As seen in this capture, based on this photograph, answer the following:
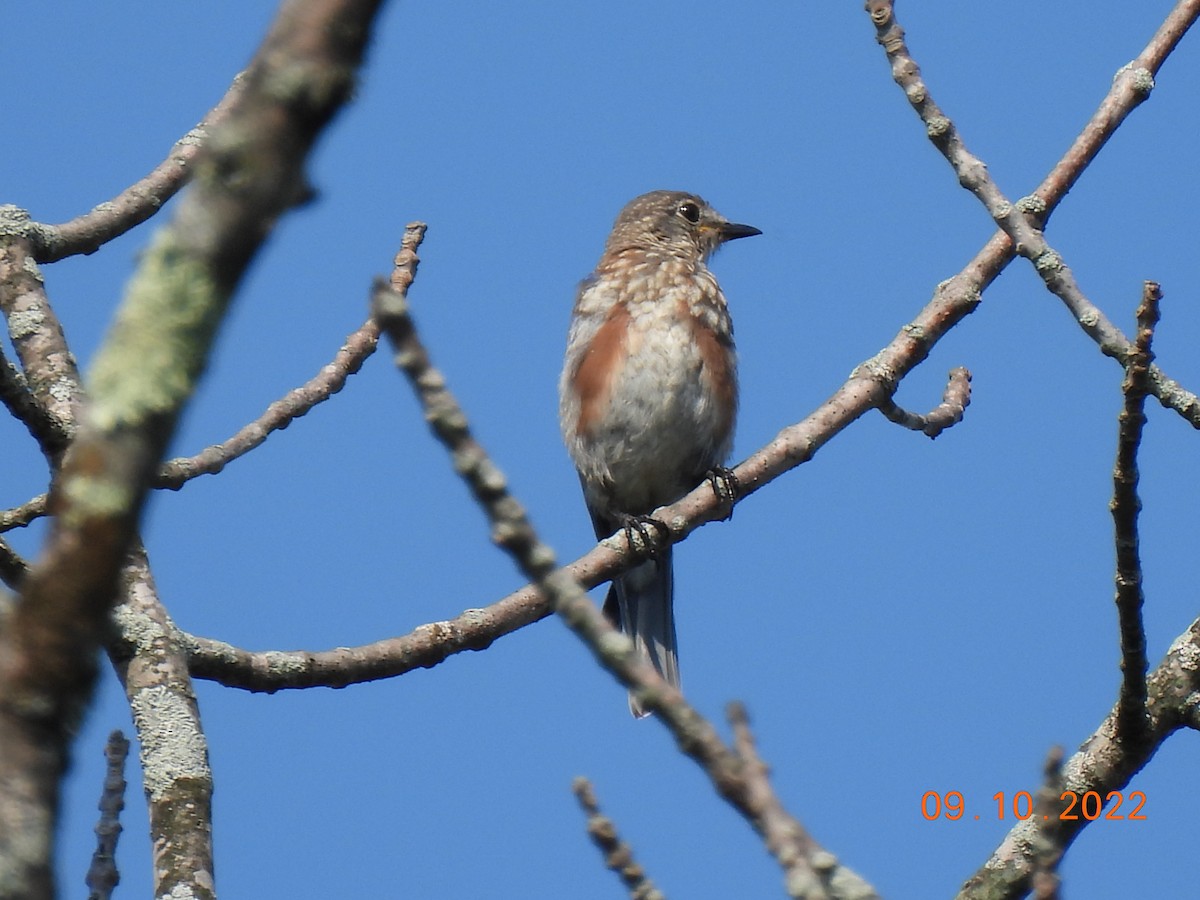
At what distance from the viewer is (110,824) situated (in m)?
2.76

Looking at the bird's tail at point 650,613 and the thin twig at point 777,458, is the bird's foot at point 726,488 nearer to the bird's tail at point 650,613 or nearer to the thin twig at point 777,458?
the thin twig at point 777,458

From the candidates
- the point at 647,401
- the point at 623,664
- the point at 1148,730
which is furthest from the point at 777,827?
the point at 647,401

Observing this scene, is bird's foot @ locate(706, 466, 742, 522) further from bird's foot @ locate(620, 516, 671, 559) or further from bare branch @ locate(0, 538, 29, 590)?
bare branch @ locate(0, 538, 29, 590)

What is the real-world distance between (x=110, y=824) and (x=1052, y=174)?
297cm

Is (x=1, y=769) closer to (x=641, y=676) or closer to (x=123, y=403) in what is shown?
(x=123, y=403)

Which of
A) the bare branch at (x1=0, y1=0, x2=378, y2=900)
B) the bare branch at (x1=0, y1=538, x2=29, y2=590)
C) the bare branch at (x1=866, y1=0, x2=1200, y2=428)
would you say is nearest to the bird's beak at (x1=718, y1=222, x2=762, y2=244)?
the bare branch at (x1=866, y1=0, x2=1200, y2=428)

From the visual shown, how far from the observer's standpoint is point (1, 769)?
1114 mm

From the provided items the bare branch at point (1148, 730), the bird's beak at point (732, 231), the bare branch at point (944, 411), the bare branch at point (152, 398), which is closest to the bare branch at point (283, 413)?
the bare branch at point (944, 411)

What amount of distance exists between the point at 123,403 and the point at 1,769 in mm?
286

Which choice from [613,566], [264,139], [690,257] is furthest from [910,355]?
[264,139]

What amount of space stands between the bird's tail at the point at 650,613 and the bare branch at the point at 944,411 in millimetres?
1779

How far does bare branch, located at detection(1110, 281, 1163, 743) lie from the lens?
2.60 metres

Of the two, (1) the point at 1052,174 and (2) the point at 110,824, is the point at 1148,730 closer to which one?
(1) the point at 1052,174

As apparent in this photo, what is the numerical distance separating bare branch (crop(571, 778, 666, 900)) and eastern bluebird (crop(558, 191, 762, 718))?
13.6 feet
